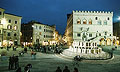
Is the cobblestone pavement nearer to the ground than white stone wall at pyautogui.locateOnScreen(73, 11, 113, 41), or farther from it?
nearer to the ground

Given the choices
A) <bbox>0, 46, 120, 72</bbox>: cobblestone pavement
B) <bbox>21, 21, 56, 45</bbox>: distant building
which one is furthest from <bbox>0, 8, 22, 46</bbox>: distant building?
<bbox>0, 46, 120, 72</bbox>: cobblestone pavement

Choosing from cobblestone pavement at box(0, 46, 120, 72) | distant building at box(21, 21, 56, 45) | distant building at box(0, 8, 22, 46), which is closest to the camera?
cobblestone pavement at box(0, 46, 120, 72)

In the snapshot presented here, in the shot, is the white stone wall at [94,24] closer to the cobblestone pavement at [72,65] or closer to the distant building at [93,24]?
the distant building at [93,24]

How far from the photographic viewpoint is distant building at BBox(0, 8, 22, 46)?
115ft

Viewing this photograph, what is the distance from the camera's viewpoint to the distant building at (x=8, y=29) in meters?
34.9

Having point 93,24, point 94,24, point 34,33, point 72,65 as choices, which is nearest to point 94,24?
point 94,24

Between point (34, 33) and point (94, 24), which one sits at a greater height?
point (94, 24)

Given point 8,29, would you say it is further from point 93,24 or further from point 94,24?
point 94,24

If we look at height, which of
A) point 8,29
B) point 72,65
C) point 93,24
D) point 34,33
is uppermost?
point 93,24

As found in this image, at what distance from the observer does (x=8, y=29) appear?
37344 mm

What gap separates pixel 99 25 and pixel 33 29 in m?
31.3

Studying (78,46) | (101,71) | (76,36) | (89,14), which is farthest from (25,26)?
(101,71)

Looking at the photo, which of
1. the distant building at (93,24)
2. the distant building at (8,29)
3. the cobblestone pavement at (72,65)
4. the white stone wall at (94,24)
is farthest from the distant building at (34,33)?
the cobblestone pavement at (72,65)

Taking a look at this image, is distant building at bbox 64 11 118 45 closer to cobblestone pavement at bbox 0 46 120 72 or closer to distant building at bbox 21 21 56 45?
distant building at bbox 21 21 56 45
